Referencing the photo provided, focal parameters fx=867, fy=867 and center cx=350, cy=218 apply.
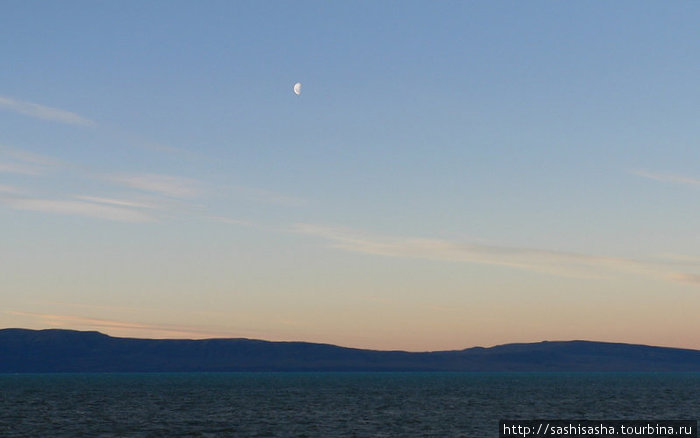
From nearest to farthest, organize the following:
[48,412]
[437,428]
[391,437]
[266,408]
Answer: [391,437] < [437,428] < [48,412] < [266,408]

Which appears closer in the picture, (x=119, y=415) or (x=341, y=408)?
(x=119, y=415)

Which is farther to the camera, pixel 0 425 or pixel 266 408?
pixel 266 408

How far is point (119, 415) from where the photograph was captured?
395 ft

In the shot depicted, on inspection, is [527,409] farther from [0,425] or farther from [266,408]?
[0,425]

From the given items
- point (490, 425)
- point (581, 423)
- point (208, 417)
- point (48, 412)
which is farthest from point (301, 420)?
point (48, 412)

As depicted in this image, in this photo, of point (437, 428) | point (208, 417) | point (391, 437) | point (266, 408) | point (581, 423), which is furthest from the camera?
point (266, 408)

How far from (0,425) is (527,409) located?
77.4 metres

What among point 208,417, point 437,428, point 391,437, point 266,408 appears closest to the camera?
point 391,437

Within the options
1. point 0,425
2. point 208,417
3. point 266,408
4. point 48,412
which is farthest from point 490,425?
point 48,412

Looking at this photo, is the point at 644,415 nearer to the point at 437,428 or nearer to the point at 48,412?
the point at 437,428

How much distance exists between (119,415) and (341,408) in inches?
1376

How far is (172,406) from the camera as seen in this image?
144 meters

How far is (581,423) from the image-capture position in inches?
4072

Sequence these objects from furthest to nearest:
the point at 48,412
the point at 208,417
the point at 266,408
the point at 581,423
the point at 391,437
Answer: the point at 266,408 < the point at 48,412 < the point at 208,417 < the point at 581,423 < the point at 391,437
